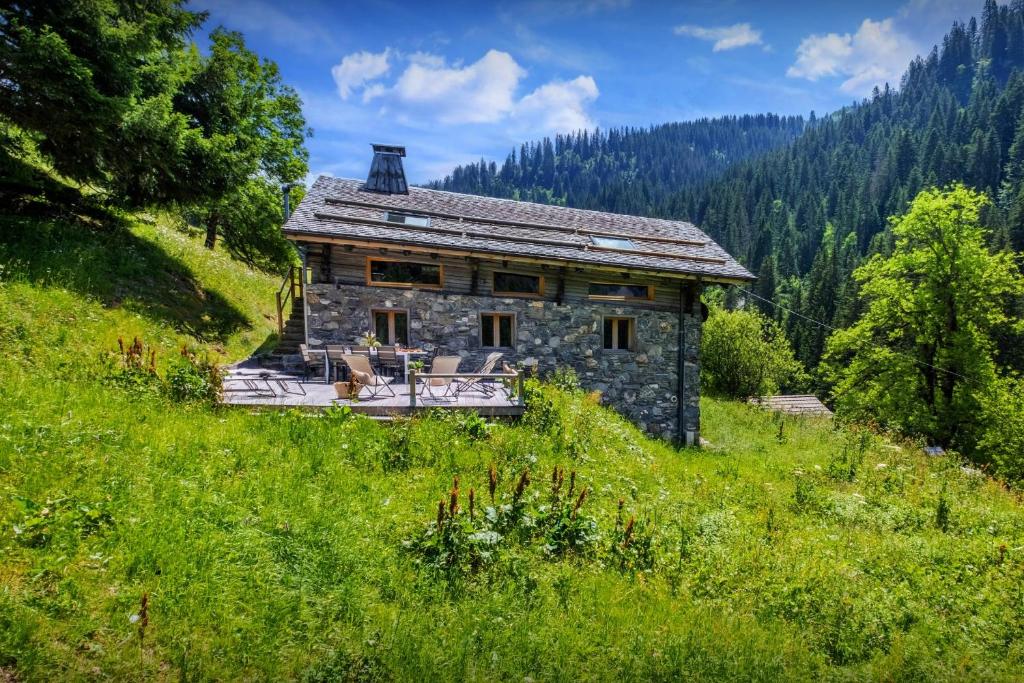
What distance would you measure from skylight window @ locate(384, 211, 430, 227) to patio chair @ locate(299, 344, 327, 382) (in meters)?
4.35

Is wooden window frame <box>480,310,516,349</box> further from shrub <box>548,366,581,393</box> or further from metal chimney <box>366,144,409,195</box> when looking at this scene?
metal chimney <box>366,144,409,195</box>

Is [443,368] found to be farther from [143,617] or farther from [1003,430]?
[1003,430]

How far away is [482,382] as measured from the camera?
12891mm

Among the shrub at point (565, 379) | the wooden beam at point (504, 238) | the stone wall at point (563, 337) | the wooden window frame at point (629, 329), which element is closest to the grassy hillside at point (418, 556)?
the shrub at point (565, 379)

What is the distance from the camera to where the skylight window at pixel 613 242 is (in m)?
16.2

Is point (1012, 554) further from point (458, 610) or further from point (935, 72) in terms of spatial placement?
point (935, 72)

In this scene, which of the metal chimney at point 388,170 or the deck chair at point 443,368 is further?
the metal chimney at point 388,170

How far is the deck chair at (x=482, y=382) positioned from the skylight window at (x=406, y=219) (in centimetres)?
434

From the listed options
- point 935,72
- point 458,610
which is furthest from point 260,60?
point 935,72

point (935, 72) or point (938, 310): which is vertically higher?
point (935, 72)

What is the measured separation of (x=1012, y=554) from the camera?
7316 millimetres

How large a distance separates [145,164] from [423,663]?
14147 mm

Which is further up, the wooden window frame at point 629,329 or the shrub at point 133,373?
the wooden window frame at point 629,329

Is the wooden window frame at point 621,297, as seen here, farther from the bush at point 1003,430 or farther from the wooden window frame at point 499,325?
the bush at point 1003,430
